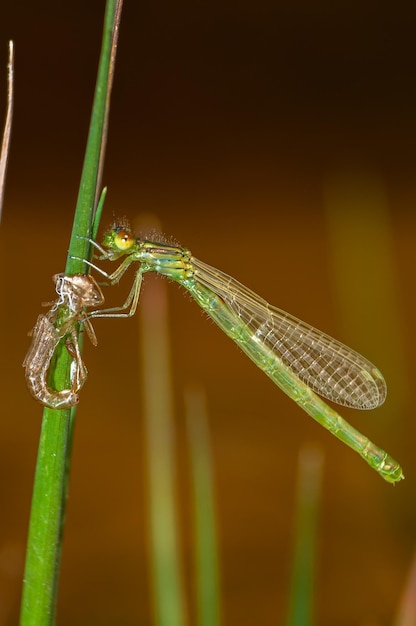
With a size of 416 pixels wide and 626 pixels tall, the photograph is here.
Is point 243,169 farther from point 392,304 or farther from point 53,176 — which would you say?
point 392,304

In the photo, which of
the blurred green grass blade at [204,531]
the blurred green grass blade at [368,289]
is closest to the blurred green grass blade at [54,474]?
the blurred green grass blade at [204,531]

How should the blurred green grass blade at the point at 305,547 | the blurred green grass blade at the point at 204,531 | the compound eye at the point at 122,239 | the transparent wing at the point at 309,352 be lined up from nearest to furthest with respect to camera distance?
1. the blurred green grass blade at the point at 305,547
2. the blurred green grass blade at the point at 204,531
3. the compound eye at the point at 122,239
4. the transparent wing at the point at 309,352

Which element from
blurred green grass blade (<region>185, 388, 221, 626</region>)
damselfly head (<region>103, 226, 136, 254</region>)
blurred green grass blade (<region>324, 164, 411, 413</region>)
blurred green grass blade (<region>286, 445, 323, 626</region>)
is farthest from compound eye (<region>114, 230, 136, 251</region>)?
blurred green grass blade (<region>324, 164, 411, 413</region>)

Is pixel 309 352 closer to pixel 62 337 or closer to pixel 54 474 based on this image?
pixel 62 337

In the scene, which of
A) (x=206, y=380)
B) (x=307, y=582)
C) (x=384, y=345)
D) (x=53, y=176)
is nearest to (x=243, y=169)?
(x=53, y=176)

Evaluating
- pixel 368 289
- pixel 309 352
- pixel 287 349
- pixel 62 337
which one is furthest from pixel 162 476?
pixel 368 289

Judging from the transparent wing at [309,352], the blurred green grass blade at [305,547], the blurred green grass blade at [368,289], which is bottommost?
the blurred green grass blade at [305,547]

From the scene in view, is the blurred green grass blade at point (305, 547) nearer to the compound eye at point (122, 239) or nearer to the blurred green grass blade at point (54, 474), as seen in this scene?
the blurred green grass blade at point (54, 474)
